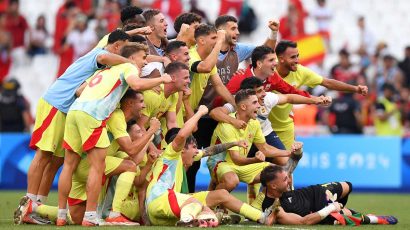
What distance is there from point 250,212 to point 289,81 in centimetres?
317

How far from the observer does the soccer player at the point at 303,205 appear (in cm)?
1341

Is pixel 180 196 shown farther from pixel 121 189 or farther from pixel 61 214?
pixel 61 214

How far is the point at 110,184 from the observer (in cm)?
1365

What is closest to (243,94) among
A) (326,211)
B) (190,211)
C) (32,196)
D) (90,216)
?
(326,211)

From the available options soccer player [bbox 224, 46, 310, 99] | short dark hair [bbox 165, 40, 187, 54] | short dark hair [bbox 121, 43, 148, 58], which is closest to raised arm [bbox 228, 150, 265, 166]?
soccer player [bbox 224, 46, 310, 99]

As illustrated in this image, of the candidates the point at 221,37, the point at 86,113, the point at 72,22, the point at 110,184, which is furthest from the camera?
the point at 72,22

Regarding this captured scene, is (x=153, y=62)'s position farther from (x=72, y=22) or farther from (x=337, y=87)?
(x=72, y=22)

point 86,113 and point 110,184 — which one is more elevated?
point 86,113

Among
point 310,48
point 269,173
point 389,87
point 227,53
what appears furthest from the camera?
point 310,48

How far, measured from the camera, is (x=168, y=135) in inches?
542

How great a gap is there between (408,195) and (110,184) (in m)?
8.95

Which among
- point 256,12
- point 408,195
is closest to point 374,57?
point 256,12

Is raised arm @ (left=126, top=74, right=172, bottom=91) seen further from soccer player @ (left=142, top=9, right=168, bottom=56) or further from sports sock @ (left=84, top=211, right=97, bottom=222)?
soccer player @ (left=142, top=9, right=168, bottom=56)

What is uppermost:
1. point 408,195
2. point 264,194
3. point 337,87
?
point 337,87
